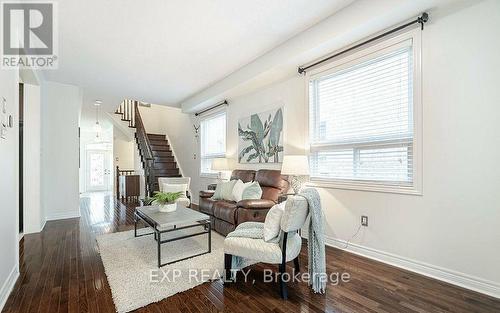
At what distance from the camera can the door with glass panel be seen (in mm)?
10570

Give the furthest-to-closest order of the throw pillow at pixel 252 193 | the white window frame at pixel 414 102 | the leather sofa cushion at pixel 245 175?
the leather sofa cushion at pixel 245 175 → the throw pillow at pixel 252 193 → the white window frame at pixel 414 102

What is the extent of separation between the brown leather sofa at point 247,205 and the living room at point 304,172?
0.04 meters

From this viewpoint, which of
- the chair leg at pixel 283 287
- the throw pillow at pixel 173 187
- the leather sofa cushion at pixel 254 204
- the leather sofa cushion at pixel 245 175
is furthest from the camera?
the throw pillow at pixel 173 187

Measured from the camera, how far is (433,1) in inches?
84.2

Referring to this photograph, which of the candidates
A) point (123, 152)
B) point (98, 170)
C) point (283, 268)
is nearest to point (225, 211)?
point (283, 268)

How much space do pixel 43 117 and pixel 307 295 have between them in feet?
17.9

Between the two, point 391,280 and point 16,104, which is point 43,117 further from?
point 391,280

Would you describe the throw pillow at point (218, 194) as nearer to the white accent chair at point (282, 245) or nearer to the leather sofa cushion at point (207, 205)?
the leather sofa cushion at point (207, 205)

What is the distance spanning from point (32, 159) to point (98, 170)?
7.67 m

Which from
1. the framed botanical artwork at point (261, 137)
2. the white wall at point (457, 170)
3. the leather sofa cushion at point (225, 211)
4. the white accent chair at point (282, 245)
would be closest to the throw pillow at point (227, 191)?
the leather sofa cushion at point (225, 211)

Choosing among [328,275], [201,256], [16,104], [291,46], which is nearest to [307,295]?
[328,275]

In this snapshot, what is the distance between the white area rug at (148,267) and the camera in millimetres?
2015

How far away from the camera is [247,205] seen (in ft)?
10.3

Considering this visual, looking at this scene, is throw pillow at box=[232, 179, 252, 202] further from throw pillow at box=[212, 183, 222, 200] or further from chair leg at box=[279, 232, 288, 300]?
chair leg at box=[279, 232, 288, 300]
